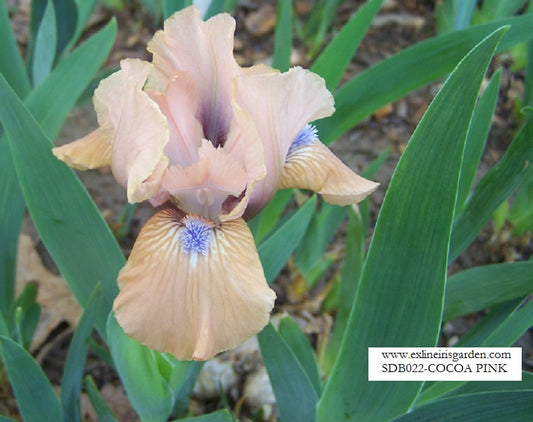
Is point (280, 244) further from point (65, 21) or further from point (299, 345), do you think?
point (65, 21)

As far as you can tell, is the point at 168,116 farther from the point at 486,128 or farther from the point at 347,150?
the point at 347,150

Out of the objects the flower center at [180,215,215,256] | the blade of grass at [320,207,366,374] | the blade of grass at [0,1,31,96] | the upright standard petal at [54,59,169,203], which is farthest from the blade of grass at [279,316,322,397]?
the blade of grass at [0,1,31,96]

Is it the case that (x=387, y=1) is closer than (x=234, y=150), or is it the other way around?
(x=234, y=150)

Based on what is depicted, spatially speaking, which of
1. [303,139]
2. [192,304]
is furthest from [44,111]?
[192,304]

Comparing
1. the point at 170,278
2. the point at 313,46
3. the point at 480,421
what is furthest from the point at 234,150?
the point at 313,46

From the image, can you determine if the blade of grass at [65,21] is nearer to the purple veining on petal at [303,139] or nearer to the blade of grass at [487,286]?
the purple veining on petal at [303,139]

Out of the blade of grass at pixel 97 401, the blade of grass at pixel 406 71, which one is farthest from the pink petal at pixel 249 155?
the blade of grass at pixel 406 71
